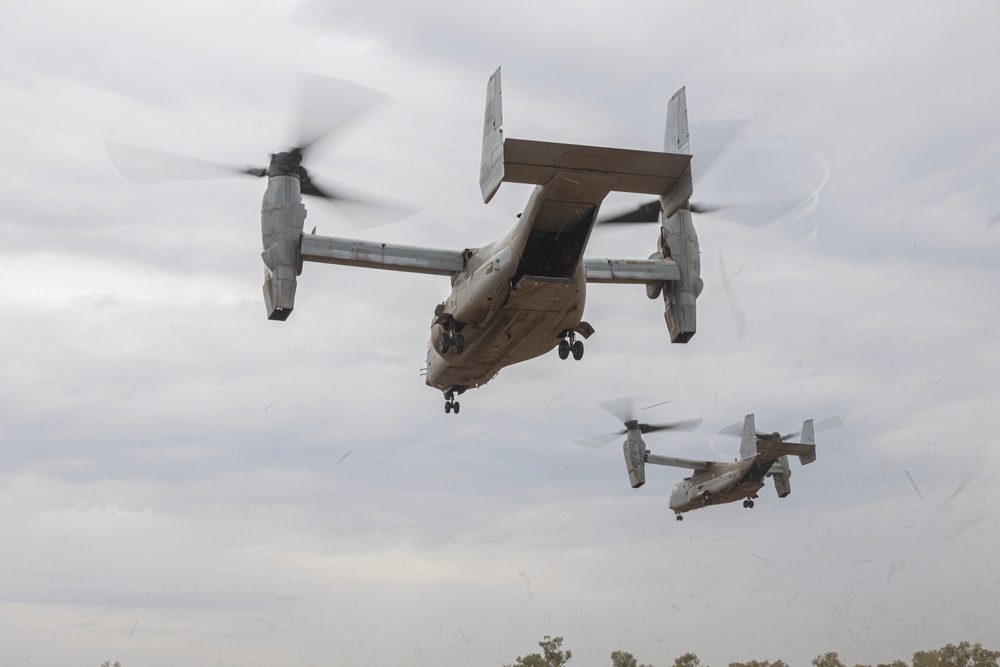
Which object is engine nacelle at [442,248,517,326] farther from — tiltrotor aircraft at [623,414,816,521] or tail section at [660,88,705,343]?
tiltrotor aircraft at [623,414,816,521]

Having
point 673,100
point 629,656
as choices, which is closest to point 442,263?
point 673,100

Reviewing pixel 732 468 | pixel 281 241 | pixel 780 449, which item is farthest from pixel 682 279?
pixel 732 468

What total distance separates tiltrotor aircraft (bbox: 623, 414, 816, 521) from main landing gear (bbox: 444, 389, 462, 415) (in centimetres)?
1941

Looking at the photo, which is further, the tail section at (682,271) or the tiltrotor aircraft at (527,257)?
the tail section at (682,271)

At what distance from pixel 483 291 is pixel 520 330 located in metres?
1.46

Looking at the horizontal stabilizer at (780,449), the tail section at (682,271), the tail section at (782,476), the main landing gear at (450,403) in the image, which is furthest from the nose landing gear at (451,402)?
the tail section at (782,476)

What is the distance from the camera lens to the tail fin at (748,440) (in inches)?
1870

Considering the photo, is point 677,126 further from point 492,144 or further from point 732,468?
point 732,468

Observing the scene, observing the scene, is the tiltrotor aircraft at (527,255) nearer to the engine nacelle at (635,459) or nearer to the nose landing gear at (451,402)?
the nose landing gear at (451,402)

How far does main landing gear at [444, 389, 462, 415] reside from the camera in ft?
93.2

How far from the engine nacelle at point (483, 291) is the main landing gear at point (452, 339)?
255 mm

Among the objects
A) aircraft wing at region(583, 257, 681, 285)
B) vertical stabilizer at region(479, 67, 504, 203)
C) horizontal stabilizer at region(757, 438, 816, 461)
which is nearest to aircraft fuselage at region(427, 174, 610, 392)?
vertical stabilizer at region(479, 67, 504, 203)

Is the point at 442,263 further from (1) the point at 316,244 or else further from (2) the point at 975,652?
(2) the point at 975,652

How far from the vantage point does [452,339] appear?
23.5 metres
